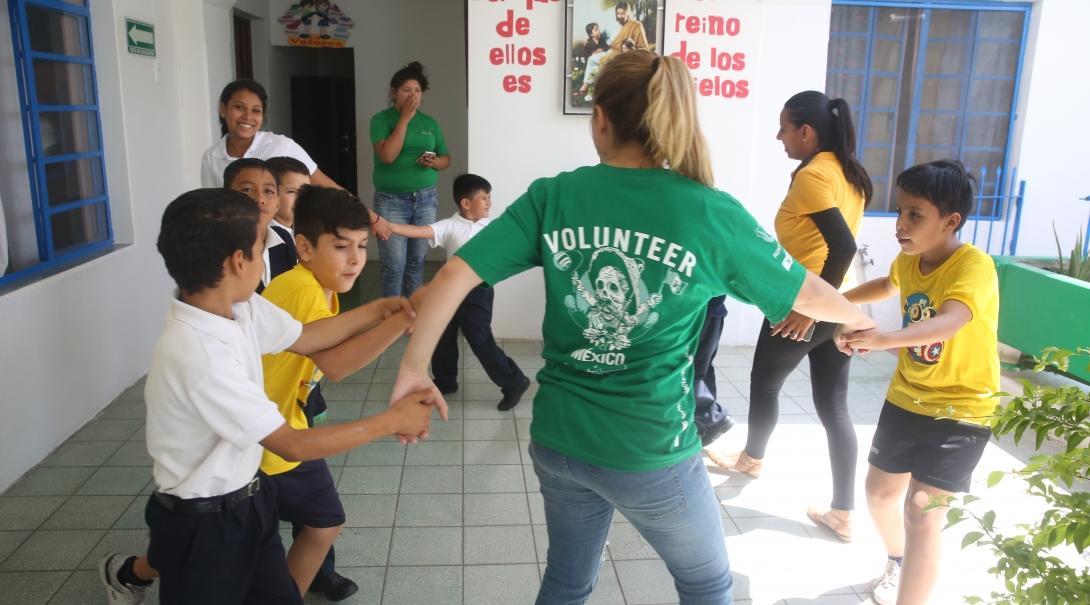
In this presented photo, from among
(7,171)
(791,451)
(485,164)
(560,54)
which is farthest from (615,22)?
(7,171)

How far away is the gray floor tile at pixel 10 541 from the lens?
252 cm

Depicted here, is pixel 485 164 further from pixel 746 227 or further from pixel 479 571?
pixel 746 227

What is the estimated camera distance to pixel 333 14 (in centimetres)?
700

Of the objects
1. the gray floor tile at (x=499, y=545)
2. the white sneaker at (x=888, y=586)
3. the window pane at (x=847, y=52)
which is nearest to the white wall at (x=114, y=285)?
the gray floor tile at (x=499, y=545)

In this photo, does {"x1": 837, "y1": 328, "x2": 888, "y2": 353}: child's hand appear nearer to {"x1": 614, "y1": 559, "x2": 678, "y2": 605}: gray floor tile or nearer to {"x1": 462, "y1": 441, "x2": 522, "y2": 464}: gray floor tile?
{"x1": 614, "y1": 559, "x2": 678, "y2": 605}: gray floor tile

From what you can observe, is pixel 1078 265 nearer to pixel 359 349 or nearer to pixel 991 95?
pixel 991 95

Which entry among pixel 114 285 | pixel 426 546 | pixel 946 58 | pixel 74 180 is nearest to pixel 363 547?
pixel 426 546

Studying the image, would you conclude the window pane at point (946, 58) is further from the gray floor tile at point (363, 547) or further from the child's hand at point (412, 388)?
the child's hand at point (412, 388)

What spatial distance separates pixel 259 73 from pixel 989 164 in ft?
19.3

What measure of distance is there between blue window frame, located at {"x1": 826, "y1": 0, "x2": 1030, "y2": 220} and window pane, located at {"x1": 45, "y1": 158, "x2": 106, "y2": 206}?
4349mm

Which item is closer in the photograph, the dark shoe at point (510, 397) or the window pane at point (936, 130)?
the dark shoe at point (510, 397)

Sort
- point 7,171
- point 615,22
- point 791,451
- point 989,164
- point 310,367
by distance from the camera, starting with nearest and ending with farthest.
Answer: point 310,367 → point 7,171 → point 791,451 → point 615,22 → point 989,164

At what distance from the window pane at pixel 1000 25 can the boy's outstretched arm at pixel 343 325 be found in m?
4.96

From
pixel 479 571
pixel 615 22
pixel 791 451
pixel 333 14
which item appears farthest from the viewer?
pixel 333 14
